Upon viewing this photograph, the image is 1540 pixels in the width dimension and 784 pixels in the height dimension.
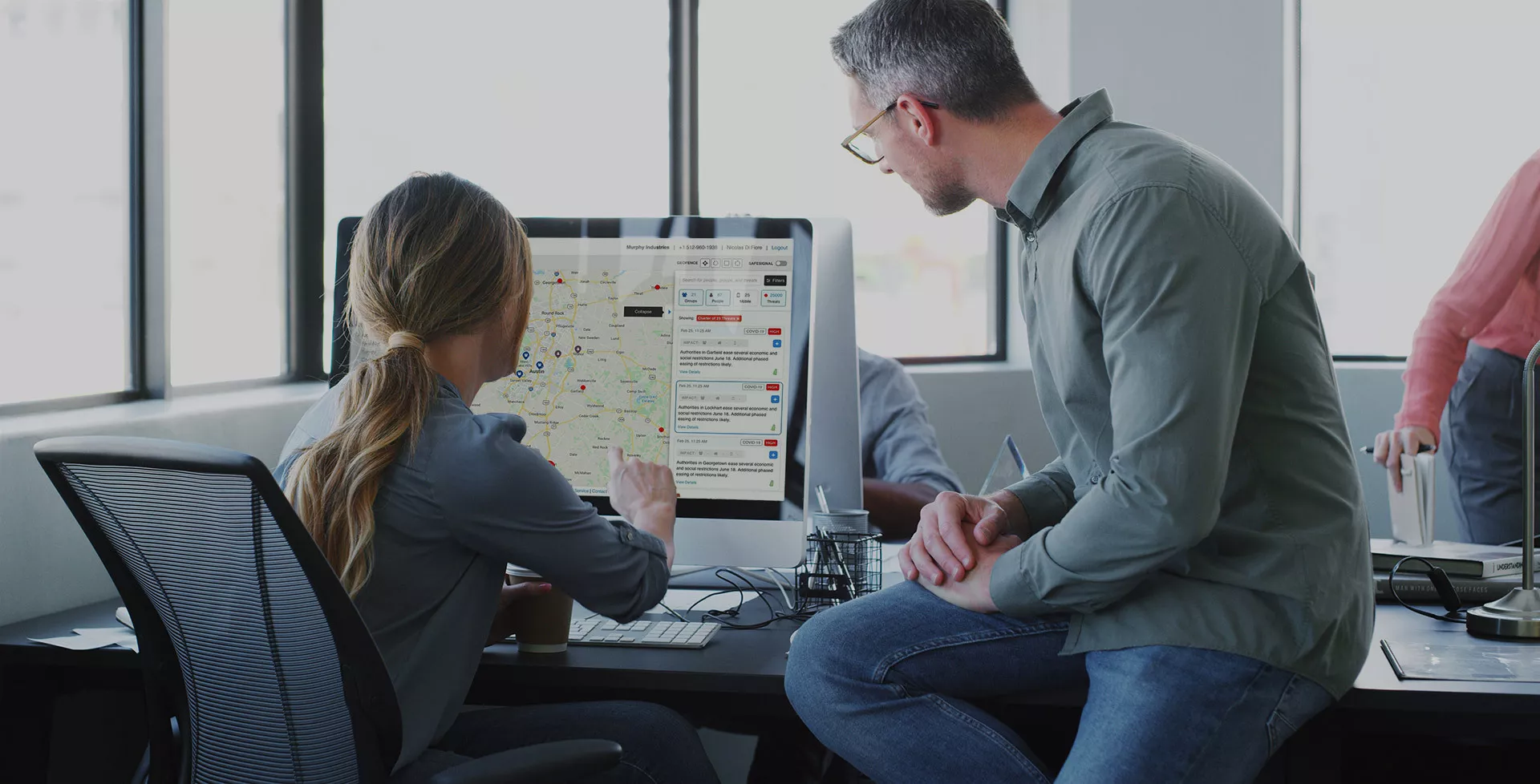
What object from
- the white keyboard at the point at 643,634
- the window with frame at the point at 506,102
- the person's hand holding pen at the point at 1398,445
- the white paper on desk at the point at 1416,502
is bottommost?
the white keyboard at the point at 643,634

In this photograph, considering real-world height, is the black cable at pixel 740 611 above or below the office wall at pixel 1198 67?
below

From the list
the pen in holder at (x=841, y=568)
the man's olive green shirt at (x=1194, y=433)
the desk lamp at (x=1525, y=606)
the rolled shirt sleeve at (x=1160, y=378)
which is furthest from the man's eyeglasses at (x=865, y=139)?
the desk lamp at (x=1525, y=606)

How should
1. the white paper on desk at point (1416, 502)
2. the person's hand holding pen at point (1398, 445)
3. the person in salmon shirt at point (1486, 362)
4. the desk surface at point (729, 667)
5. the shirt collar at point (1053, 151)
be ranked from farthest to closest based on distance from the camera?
the person in salmon shirt at point (1486, 362) < the person's hand holding pen at point (1398, 445) < the white paper on desk at point (1416, 502) < the shirt collar at point (1053, 151) < the desk surface at point (729, 667)

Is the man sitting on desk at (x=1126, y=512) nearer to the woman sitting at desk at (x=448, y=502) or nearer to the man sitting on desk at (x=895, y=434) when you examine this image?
the woman sitting at desk at (x=448, y=502)

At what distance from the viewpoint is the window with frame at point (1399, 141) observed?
167 inches

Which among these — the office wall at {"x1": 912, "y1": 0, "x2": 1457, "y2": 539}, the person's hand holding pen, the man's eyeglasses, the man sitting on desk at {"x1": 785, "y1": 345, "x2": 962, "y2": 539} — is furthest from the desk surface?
the office wall at {"x1": 912, "y1": 0, "x2": 1457, "y2": 539}

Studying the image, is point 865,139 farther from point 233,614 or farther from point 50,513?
point 50,513

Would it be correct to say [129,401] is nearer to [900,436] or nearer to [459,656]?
[459,656]

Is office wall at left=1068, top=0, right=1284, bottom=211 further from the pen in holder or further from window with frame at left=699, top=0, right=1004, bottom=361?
the pen in holder

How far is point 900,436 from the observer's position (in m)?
2.92

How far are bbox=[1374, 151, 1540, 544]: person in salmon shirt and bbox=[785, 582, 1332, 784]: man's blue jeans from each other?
1.17 metres

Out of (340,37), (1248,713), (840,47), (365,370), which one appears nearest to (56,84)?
(340,37)

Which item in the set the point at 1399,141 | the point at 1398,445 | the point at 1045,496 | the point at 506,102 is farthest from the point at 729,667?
the point at 1399,141

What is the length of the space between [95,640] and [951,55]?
1249mm
